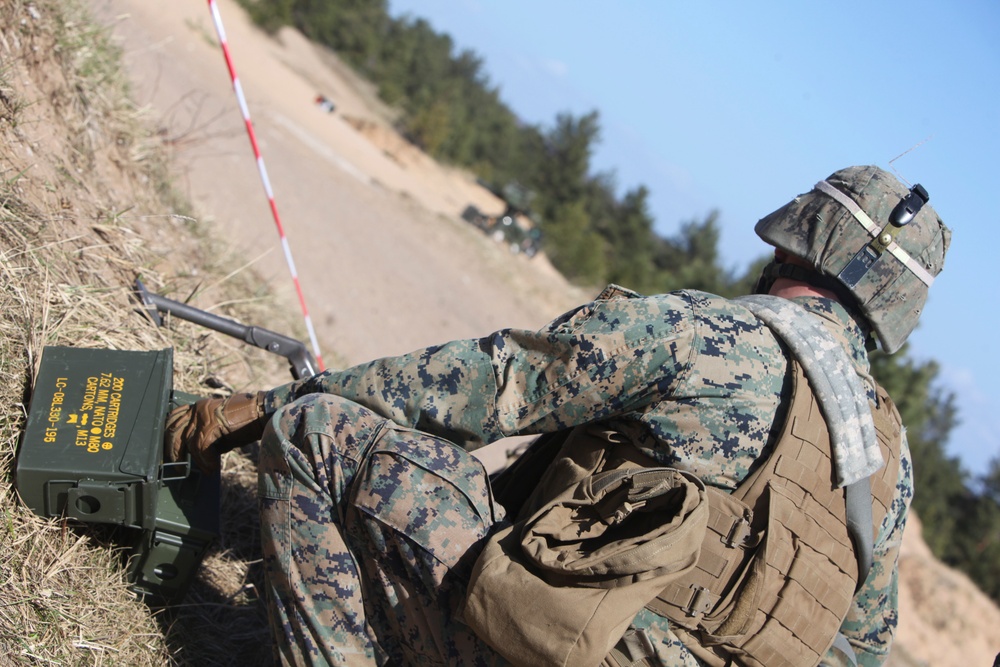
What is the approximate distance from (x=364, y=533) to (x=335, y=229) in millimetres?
7218

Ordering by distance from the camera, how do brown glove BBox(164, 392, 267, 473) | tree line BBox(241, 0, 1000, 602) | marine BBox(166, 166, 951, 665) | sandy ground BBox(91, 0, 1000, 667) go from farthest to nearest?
tree line BBox(241, 0, 1000, 602), sandy ground BBox(91, 0, 1000, 667), brown glove BBox(164, 392, 267, 473), marine BBox(166, 166, 951, 665)

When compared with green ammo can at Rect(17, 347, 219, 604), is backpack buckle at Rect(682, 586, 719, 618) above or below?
above

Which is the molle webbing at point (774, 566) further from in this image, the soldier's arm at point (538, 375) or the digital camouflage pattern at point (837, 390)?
the soldier's arm at point (538, 375)

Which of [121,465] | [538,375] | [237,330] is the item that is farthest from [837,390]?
[237,330]

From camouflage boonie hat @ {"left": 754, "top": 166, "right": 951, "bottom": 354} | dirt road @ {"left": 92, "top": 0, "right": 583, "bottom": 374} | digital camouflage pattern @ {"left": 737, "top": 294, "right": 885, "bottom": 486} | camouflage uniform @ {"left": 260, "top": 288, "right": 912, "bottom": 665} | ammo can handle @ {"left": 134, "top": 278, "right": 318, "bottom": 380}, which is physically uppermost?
camouflage boonie hat @ {"left": 754, "top": 166, "right": 951, "bottom": 354}

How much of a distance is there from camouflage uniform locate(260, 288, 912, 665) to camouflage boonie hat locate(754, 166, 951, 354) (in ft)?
1.48

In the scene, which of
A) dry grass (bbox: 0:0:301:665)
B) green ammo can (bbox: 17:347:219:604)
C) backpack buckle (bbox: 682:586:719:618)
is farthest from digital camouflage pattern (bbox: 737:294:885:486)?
dry grass (bbox: 0:0:301:665)

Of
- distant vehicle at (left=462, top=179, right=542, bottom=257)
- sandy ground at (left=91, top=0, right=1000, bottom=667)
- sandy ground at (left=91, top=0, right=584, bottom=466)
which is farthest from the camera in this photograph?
distant vehicle at (left=462, top=179, right=542, bottom=257)

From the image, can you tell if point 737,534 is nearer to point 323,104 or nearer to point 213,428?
point 213,428

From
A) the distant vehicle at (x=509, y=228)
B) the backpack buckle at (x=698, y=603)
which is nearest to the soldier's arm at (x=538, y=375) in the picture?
the backpack buckle at (x=698, y=603)

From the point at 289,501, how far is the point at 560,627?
82 centimetres

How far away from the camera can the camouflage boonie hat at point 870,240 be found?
110 inches

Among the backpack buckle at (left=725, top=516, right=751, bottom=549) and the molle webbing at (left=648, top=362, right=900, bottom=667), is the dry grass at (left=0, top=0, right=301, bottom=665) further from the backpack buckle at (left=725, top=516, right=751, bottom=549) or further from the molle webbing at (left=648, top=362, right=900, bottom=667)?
the backpack buckle at (left=725, top=516, right=751, bottom=549)

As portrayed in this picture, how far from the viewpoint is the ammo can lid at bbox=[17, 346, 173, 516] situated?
251cm
